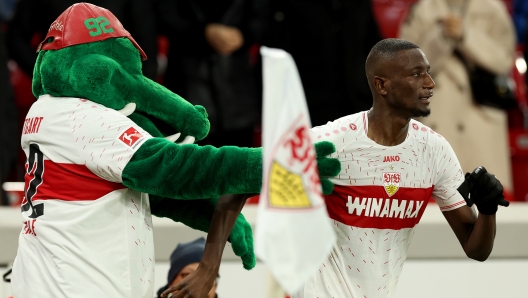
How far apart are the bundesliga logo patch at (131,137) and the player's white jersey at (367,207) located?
644 mm

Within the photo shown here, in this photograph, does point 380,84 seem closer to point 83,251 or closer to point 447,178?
point 447,178

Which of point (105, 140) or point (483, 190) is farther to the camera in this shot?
point (483, 190)

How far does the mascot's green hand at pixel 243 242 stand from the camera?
3170mm

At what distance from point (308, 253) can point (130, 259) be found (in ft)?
2.72

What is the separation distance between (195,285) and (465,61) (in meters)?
3.34

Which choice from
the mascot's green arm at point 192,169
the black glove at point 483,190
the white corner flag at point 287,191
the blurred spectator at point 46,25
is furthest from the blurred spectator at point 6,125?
the white corner flag at point 287,191

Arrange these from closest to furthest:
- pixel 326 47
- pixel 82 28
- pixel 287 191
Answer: pixel 287 191 → pixel 82 28 → pixel 326 47

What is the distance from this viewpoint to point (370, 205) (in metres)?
3.19

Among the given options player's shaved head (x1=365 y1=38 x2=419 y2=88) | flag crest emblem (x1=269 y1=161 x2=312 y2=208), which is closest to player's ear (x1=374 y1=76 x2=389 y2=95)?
player's shaved head (x1=365 y1=38 x2=419 y2=88)

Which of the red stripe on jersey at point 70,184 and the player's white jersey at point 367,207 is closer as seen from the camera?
the red stripe on jersey at point 70,184

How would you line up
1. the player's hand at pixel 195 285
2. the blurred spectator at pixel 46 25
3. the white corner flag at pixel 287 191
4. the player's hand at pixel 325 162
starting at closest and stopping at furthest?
the white corner flag at pixel 287 191 → the player's hand at pixel 325 162 → the player's hand at pixel 195 285 → the blurred spectator at pixel 46 25

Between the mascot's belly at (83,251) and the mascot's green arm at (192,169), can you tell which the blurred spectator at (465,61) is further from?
the mascot's belly at (83,251)

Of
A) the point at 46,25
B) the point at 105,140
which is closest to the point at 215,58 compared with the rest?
the point at 46,25

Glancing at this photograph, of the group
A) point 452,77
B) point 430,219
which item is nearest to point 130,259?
point 430,219
